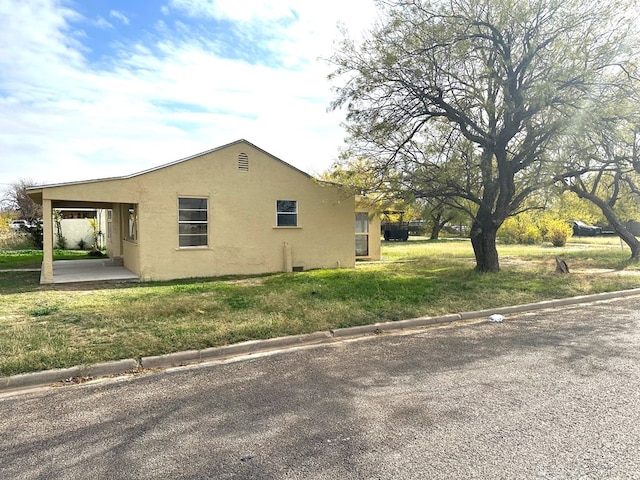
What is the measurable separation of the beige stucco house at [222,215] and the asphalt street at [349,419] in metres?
8.03

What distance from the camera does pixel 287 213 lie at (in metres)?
14.4

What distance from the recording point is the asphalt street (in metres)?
2.98

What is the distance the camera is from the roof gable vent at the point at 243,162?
13.5 metres

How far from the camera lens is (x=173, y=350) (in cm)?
556

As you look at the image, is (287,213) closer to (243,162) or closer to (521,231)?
(243,162)

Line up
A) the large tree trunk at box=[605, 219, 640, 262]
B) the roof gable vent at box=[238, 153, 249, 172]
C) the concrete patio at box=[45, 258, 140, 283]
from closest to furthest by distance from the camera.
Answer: the concrete patio at box=[45, 258, 140, 283], the roof gable vent at box=[238, 153, 249, 172], the large tree trunk at box=[605, 219, 640, 262]

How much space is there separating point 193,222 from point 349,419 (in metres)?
10.4

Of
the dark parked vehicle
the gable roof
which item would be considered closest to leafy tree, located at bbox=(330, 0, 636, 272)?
the gable roof

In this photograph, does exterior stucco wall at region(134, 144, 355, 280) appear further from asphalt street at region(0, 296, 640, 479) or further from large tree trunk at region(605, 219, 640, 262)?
large tree trunk at region(605, 219, 640, 262)

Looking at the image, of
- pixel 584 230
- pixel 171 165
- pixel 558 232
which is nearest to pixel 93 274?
pixel 171 165

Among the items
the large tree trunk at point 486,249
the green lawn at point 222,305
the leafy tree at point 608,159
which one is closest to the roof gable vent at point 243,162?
the green lawn at point 222,305

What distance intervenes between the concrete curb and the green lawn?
17 centimetres

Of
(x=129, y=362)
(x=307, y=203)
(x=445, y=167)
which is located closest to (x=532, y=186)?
(x=445, y=167)

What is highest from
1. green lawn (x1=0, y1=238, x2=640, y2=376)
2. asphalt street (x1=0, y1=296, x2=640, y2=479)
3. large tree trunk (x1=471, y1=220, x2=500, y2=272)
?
large tree trunk (x1=471, y1=220, x2=500, y2=272)
